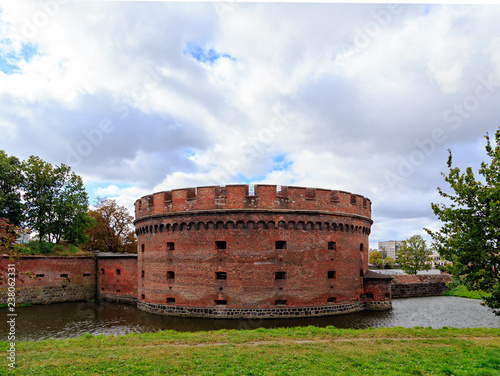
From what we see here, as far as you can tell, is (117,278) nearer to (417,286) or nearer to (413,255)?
(417,286)

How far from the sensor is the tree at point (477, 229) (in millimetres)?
9031

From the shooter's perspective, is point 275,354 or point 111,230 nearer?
point 275,354

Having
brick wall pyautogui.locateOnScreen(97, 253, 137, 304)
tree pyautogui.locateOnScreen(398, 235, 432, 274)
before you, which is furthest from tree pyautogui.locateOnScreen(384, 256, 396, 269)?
brick wall pyautogui.locateOnScreen(97, 253, 137, 304)

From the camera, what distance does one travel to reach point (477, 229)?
9.05 m

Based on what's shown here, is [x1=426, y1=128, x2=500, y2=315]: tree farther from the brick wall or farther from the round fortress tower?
the brick wall

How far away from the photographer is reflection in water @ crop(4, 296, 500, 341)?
15533 mm

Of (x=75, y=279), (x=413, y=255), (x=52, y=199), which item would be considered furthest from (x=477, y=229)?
(x=413, y=255)

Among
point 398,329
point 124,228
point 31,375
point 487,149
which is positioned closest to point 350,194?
point 398,329

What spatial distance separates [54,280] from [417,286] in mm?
29798

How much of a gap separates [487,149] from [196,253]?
14039 mm

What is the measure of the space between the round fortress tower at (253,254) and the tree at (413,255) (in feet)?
79.3

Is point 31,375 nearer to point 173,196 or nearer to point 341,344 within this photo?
point 341,344

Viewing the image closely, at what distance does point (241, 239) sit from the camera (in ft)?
58.2

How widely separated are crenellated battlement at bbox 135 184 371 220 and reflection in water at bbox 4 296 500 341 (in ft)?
19.6
